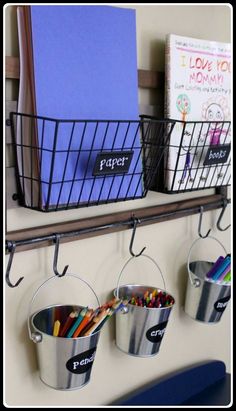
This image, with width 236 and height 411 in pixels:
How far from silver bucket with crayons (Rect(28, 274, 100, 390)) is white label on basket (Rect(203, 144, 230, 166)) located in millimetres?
388

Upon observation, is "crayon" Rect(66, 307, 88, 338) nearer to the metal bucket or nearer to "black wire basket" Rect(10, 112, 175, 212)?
"black wire basket" Rect(10, 112, 175, 212)

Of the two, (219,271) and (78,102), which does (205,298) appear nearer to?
(219,271)

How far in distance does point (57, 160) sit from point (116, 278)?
0.36m

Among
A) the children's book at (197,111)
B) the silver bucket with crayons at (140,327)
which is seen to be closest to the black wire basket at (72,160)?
the children's book at (197,111)

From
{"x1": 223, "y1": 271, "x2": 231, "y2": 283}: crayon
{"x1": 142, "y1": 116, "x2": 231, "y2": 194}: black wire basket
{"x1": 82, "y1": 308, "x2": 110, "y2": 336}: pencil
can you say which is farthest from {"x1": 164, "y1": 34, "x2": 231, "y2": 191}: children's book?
{"x1": 82, "y1": 308, "x2": 110, "y2": 336}: pencil

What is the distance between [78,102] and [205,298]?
0.57 m

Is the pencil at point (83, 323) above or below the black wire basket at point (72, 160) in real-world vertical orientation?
below

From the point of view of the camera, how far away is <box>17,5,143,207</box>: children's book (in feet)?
2.93

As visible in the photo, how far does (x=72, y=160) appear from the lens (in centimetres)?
94

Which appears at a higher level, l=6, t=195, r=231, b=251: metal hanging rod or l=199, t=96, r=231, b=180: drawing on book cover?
l=199, t=96, r=231, b=180: drawing on book cover

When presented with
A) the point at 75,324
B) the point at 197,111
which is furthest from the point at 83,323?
the point at 197,111

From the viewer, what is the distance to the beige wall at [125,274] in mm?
988

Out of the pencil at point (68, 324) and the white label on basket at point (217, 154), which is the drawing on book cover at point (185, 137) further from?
the pencil at point (68, 324)

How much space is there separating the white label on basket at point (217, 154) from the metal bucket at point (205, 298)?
0.81ft
